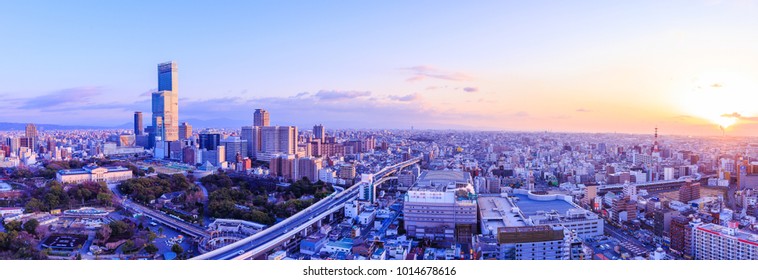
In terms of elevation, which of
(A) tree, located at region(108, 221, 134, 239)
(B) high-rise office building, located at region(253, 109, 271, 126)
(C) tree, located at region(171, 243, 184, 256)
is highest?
(B) high-rise office building, located at region(253, 109, 271, 126)

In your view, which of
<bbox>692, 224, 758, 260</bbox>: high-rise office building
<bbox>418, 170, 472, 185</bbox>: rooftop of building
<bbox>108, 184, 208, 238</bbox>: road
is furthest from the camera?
<bbox>418, 170, 472, 185</bbox>: rooftop of building

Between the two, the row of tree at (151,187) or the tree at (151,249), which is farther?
the row of tree at (151,187)

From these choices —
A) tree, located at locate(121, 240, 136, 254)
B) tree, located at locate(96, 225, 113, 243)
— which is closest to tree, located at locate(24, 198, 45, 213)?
tree, located at locate(96, 225, 113, 243)

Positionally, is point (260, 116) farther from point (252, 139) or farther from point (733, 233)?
point (733, 233)

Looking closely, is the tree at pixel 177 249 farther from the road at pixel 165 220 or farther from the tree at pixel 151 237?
the road at pixel 165 220

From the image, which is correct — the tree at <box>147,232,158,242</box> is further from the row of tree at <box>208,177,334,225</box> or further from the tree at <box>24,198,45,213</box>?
the tree at <box>24,198,45,213</box>

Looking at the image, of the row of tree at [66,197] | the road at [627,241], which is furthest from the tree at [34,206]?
the road at [627,241]
